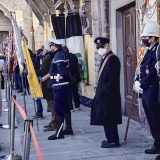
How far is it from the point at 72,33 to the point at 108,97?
236 inches

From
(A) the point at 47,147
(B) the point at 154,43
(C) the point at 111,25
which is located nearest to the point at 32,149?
(A) the point at 47,147

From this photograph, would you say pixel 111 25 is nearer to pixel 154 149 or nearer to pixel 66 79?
pixel 66 79

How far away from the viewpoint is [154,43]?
595cm

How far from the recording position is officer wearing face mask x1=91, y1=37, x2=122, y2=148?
6562mm

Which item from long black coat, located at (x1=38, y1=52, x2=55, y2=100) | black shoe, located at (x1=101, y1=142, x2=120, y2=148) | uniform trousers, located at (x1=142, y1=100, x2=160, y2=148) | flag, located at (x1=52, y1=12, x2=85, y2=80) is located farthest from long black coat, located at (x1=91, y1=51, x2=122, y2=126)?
flag, located at (x1=52, y1=12, x2=85, y2=80)

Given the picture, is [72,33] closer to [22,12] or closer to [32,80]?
[32,80]

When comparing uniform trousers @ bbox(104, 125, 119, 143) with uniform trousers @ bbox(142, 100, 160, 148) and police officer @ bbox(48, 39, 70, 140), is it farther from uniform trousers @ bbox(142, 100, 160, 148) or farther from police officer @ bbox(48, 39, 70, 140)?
police officer @ bbox(48, 39, 70, 140)

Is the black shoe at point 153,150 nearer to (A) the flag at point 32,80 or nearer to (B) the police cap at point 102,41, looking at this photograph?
(B) the police cap at point 102,41

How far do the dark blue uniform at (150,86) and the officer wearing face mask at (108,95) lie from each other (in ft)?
2.00

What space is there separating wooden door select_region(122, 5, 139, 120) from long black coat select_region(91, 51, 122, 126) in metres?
2.31

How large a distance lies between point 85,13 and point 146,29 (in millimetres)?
6400

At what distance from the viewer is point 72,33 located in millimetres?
12430

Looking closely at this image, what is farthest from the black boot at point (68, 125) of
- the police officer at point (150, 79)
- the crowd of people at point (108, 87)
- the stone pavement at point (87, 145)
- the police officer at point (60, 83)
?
the police officer at point (150, 79)

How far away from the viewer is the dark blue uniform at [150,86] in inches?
231
